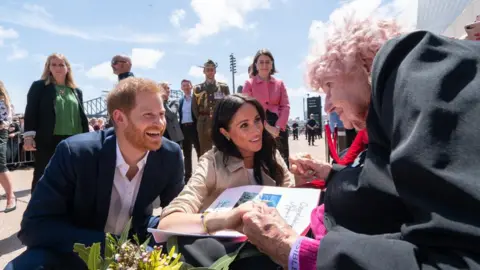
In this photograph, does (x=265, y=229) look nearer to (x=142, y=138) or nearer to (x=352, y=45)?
(x=352, y=45)

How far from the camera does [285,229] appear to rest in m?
1.13

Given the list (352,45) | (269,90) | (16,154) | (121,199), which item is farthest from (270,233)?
(16,154)

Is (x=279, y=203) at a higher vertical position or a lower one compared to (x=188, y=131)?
lower

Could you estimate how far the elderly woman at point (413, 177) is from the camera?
682 millimetres

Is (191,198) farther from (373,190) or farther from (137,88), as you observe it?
(373,190)

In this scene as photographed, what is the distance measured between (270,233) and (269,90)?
3513mm

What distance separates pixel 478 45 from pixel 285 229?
0.74 m

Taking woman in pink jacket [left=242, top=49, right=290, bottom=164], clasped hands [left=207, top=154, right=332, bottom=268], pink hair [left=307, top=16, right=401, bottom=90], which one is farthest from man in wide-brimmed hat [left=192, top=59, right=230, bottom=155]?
pink hair [left=307, top=16, right=401, bottom=90]

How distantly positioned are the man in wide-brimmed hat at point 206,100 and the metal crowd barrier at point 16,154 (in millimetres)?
5938

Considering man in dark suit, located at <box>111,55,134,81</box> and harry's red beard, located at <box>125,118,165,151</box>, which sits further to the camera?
man in dark suit, located at <box>111,55,134,81</box>

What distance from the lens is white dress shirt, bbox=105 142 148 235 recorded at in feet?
6.32

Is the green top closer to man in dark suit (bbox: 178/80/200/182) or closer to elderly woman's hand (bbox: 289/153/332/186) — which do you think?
man in dark suit (bbox: 178/80/200/182)

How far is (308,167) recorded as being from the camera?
1.93m

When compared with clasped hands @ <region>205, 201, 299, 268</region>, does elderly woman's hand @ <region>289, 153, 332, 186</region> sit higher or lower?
higher
